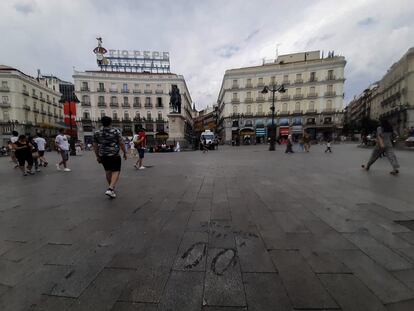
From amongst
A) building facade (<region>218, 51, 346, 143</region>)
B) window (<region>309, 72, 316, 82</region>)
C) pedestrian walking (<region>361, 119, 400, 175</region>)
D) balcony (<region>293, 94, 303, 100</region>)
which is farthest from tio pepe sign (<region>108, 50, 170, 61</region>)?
pedestrian walking (<region>361, 119, 400, 175</region>)

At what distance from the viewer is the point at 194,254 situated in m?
2.10

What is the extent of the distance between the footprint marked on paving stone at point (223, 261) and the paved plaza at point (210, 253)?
15 millimetres

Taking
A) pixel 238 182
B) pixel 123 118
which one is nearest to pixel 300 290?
pixel 238 182

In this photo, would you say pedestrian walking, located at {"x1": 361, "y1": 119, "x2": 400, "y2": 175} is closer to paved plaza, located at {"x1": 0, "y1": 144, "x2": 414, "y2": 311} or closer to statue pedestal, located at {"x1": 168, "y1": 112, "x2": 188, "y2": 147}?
paved plaza, located at {"x1": 0, "y1": 144, "x2": 414, "y2": 311}

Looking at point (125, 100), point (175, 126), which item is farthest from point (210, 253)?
point (125, 100)

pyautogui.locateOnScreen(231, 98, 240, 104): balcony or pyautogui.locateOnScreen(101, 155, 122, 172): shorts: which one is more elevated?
pyautogui.locateOnScreen(231, 98, 240, 104): balcony

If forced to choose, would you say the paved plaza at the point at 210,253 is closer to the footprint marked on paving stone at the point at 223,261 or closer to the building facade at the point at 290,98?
the footprint marked on paving stone at the point at 223,261

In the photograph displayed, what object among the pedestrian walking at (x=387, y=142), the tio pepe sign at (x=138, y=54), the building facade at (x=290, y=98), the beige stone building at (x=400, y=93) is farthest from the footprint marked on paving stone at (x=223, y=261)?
the tio pepe sign at (x=138, y=54)

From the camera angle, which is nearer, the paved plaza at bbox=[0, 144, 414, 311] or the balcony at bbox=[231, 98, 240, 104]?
the paved plaza at bbox=[0, 144, 414, 311]

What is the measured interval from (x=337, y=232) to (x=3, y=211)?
17.4 ft

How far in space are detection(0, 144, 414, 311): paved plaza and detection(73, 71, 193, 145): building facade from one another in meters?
41.1

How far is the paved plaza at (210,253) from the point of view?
1516mm

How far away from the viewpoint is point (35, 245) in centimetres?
231

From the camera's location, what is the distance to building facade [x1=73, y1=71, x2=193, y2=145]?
1724 inches
